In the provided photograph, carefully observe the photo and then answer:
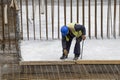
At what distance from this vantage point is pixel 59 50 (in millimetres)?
13859

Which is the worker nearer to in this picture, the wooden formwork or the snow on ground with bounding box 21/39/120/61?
the snow on ground with bounding box 21/39/120/61

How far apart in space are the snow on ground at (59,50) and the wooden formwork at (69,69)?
0.37 m

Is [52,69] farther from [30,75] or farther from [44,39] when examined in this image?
[44,39]

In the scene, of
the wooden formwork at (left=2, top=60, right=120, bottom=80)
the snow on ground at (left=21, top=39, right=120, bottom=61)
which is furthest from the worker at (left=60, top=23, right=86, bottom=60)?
the wooden formwork at (left=2, top=60, right=120, bottom=80)

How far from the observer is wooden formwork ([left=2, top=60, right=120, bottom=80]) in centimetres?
1230

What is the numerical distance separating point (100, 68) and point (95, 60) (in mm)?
312

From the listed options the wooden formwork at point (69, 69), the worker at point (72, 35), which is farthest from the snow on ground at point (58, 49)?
the wooden formwork at point (69, 69)

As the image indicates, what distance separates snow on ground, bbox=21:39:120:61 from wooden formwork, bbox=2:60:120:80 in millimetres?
375

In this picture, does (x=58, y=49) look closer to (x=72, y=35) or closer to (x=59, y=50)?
(x=59, y=50)

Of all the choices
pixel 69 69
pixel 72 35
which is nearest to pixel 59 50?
pixel 72 35

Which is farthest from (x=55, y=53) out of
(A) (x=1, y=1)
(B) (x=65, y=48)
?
(A) (x=1, y=1)

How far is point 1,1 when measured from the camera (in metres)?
15.7

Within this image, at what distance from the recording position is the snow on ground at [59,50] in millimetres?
13188

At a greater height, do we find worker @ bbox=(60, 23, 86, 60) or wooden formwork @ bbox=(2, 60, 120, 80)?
worker @ bbox=(60, 23, 86, 60)
